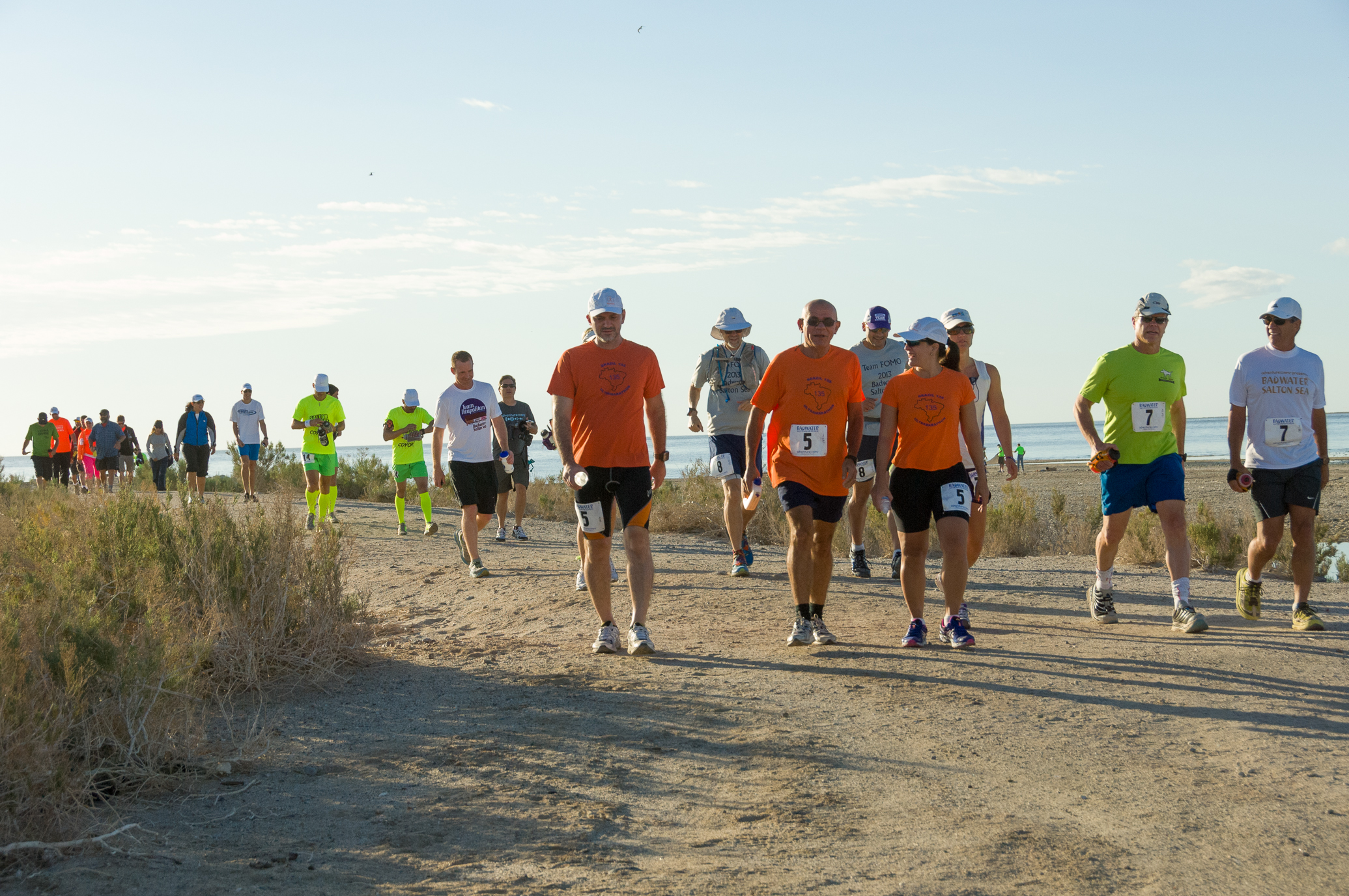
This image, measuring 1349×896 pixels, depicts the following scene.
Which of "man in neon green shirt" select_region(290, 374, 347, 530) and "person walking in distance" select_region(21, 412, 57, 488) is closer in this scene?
"man in neon green shirt" select_region(290, 374, 347, 530)

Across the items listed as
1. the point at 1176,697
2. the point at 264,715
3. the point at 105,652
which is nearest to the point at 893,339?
the point at 1176,697

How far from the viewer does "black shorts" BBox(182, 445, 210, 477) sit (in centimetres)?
1923

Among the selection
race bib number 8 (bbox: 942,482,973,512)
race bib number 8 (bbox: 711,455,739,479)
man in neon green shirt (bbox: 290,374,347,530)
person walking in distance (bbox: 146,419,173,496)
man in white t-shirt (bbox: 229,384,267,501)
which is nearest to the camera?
race bib number 8 (bbox: 942,482,973,512)

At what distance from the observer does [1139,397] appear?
712 centimetres

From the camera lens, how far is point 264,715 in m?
5.40

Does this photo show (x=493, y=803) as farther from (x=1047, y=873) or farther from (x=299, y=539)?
(x=299, y=539)

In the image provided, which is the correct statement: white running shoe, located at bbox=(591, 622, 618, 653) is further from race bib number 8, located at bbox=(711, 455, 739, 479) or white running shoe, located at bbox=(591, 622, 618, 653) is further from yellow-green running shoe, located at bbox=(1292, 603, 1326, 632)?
yellow-green running shoe, located at bbox=(1292, 603, 1326, 632)

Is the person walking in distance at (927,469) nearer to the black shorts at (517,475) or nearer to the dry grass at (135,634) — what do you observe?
the dry grass at (135,634)

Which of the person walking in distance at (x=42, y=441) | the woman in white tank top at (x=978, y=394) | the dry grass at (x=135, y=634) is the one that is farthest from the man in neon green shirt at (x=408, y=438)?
the person walking in distance at (x=42, y=441)

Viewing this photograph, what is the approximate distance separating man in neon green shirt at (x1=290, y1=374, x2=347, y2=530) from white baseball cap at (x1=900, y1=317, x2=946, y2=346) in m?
9.79

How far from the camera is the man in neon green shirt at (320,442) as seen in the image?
47.0 ft

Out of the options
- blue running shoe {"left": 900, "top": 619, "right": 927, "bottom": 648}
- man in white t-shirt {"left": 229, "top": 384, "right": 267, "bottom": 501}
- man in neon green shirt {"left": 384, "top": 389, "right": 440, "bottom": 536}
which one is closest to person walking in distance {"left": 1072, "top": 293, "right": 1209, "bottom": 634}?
blue running shoe {"left": 900, "top": 619, "right": 927, "bottom": 648}

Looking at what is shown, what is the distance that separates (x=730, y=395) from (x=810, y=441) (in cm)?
287

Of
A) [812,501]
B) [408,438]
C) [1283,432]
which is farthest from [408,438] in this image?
[1283,432]
